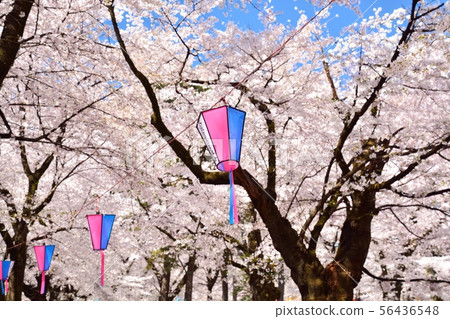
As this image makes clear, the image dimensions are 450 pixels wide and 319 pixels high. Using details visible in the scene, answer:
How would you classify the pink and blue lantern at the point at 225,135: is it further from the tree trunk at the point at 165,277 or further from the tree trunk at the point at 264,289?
the tree trunk at the point at 165,277

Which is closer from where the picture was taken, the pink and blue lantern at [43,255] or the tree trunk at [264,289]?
the pink and blue lantern at [43,255]

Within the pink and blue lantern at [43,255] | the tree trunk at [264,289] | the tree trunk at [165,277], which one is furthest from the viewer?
the tree trunk at [165,277]

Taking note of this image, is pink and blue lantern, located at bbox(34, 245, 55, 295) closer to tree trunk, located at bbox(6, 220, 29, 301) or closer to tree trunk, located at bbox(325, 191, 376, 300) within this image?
tree trunk, located at bbox(6, 220, 29, 301)

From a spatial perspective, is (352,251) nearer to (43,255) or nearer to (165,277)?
(43,255)

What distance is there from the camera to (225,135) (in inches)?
173

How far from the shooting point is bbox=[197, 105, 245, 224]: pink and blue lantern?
4.35 meters

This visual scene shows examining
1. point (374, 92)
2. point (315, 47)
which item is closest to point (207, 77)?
point (315, 47)

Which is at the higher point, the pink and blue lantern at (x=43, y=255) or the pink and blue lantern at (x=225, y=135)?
the pink and blue lantern at (x=225, y=135)

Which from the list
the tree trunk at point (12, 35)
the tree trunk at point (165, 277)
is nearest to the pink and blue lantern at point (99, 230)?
the tree trunk at point (12, 35)

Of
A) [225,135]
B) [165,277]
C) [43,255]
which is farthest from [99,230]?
[165,277]

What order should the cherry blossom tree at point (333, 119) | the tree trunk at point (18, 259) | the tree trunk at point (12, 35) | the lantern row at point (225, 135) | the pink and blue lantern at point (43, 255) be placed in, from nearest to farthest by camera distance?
the lantern row at point (225, 135) < the tree trunk at point (12, 35) < the cherry blossom tree at point (333, 119) < the pink and blue lantern at point (43, 255) < the tree trunk at point (18, 259)

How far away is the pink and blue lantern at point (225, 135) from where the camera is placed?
435 centimetres

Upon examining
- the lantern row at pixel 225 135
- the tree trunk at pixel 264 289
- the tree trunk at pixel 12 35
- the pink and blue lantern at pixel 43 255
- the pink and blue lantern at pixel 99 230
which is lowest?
the tree trunk at pixel 264 289
